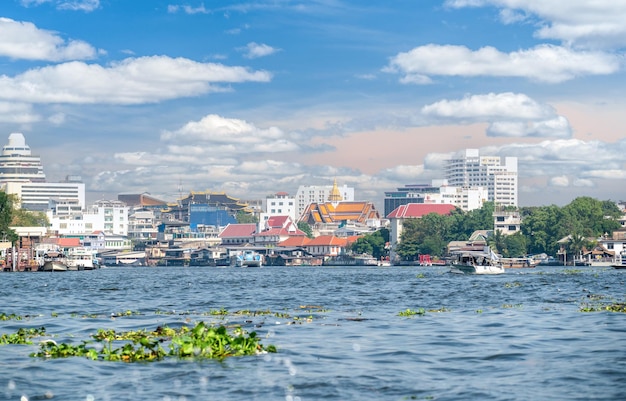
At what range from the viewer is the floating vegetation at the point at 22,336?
93.2ft

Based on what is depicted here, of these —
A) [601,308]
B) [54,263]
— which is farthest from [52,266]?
[601,308]

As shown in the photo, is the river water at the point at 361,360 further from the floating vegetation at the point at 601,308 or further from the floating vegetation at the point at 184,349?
the floating vegetation at the point at 601,308

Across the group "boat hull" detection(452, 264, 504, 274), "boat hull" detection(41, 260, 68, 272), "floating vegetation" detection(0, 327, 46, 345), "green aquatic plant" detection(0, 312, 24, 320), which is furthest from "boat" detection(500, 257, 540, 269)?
"floating vegetation" detection(0, 327, 46, 345)

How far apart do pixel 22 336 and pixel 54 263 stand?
102 m

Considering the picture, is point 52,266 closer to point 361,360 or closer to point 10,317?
point 10,317

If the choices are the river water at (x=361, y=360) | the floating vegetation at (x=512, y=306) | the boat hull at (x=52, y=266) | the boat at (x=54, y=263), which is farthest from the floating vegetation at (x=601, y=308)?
the boat at (x=54, y=263)

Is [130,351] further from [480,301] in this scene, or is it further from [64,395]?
[480,301]

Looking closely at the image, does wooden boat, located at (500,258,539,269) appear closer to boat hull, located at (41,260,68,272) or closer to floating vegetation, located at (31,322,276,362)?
boat hull, located at (41,260,68,272)

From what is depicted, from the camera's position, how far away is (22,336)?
29703mm

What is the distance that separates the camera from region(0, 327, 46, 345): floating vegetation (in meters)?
28.4

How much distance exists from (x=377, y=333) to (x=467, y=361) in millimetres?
6962

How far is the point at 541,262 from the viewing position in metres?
182

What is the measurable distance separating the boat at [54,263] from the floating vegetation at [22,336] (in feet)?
323

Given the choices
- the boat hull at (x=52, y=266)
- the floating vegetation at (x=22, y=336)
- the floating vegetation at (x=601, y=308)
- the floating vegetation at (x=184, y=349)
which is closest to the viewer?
the floating vegetation at (x=184, y=349)
